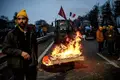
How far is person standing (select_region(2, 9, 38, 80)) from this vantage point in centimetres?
536

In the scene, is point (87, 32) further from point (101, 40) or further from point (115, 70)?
point (115, 70)

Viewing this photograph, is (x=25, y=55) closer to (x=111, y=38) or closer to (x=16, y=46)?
(x=16, y=46)

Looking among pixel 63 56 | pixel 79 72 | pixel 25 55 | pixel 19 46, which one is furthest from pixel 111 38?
pixel 25 55

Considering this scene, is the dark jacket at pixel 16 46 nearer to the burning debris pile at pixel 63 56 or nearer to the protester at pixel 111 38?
the burning debris pile at pixel 63 56

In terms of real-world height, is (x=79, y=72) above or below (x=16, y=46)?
below

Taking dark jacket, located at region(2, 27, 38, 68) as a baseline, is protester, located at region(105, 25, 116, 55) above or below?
below

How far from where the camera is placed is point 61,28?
30766 millimetres

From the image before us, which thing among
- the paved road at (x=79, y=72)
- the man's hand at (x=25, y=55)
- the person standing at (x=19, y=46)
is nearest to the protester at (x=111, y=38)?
the paved road at (x=79, y=72)

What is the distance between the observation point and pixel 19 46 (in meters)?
5.46

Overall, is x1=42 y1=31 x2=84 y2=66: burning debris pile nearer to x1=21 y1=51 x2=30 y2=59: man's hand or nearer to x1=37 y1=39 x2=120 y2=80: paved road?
x1=37 y1=39 x2=120 y2=80: paved road

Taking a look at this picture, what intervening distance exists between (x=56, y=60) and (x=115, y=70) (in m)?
2.44

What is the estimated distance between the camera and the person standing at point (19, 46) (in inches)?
211

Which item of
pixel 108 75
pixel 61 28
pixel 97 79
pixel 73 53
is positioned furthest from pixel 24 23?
pixel 61 28

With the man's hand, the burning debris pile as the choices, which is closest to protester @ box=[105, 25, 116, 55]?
the burning debris pile
